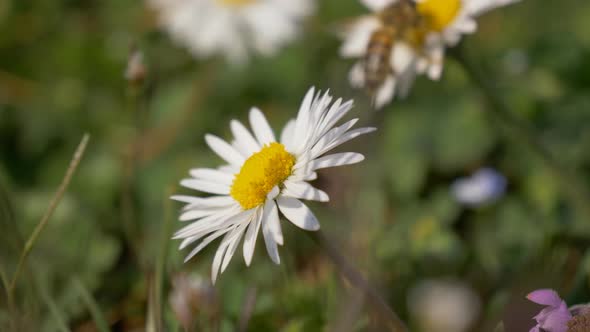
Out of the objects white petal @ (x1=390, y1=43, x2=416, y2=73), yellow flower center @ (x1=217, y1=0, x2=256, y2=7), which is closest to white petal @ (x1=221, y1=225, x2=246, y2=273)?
white petal @ (x1=390, y1=43, x2=416, y2=73)

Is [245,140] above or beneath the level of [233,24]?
beneath

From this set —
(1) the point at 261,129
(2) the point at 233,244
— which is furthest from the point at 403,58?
(2) the point at 233,244

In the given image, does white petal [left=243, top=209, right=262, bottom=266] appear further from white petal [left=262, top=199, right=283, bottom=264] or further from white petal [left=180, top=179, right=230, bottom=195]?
white petal [left=180, top=179, right=230, bottom=195]

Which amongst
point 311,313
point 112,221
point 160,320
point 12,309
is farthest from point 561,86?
point 12,309

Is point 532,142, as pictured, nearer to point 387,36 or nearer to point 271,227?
point 387,36

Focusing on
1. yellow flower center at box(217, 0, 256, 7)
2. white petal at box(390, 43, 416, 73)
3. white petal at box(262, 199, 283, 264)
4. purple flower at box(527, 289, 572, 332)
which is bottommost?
purple flower at box(527, 289, 572, 332)

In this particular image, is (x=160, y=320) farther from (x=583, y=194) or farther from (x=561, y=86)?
(x=561, y=86)

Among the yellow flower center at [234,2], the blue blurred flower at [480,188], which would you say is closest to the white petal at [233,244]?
the blue blurred flower at [480,188]

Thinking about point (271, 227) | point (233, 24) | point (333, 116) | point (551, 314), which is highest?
point (233, 24)
